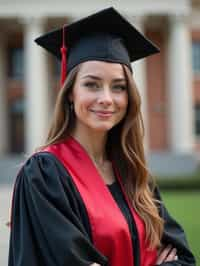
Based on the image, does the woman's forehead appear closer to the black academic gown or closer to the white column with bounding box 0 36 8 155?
the black academic gown

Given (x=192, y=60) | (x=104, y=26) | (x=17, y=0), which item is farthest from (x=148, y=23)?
(x=104, y=26)

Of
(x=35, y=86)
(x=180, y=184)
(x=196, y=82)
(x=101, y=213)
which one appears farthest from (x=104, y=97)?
(x=196, y=82)

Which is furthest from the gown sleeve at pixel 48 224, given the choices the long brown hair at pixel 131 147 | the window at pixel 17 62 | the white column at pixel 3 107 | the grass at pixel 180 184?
the window at pixel 17 62

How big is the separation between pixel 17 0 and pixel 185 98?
1034 cm

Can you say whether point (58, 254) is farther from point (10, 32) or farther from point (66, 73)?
point (10, 32)

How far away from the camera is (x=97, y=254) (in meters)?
2.23

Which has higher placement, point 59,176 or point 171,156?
point 59,176

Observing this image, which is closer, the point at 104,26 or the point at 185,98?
the point at 104,26

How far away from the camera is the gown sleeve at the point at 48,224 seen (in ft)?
7.02

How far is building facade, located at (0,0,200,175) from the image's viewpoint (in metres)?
25.5

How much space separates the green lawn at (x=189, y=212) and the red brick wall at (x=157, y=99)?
12.1 metres

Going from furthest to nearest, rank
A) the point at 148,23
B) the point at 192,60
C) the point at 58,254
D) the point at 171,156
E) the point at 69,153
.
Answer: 1. the point at 192,60
2. the point at 148,23
3. the point at 171,156
4. the point at 69,153
5. the point at 58,254

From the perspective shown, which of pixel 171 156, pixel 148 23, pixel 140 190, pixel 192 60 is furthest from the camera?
pixel 192 60

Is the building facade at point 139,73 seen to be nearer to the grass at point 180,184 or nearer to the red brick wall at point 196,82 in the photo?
the red brick wall at point 196,82
